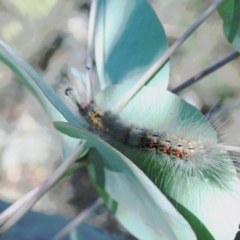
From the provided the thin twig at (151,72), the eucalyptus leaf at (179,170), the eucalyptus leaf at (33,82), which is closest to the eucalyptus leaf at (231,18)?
the thin twig at (151,72)

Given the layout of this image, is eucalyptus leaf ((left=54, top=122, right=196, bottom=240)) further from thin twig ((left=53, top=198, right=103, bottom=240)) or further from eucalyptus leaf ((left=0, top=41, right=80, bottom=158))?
thin twig ((left=53, top=198, right=103, bottom=240))

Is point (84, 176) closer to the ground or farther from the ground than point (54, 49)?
closer to the ground

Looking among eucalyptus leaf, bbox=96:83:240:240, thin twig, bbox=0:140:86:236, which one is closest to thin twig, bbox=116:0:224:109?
eucalyptus leaf, bbox=96:83:240:240

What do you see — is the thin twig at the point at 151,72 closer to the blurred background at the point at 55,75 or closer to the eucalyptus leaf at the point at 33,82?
the eucalyptus leaf at the point at 33,82

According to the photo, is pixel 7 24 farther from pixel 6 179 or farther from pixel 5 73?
pixel 6 179

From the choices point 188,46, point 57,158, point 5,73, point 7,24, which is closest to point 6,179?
point 57,158

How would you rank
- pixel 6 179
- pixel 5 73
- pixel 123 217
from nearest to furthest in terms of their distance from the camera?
1. pixel 123 217
2. pixel 6 179
3. pixel 5 73
